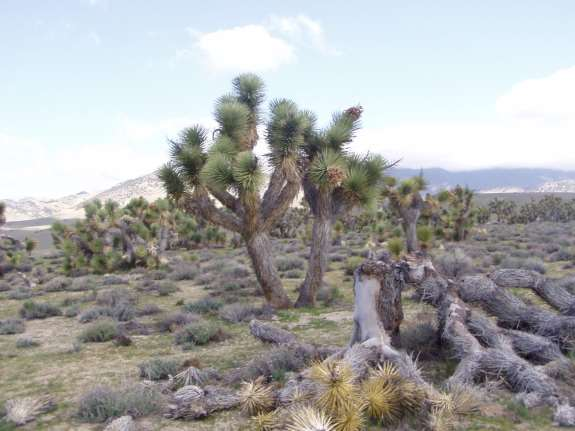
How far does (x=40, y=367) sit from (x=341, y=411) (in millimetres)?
6000

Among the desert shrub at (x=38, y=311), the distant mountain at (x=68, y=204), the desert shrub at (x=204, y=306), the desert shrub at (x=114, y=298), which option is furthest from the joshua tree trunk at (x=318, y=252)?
the distant mountain at (x=68, y=204)

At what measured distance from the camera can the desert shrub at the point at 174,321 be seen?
1024 cm

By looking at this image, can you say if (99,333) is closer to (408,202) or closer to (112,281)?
(112,281)

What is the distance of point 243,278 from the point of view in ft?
55.8

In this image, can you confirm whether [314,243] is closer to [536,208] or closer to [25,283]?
[25,283]

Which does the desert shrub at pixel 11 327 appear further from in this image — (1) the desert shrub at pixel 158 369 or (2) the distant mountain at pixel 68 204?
(2) the distant mountain at pixel 68 204

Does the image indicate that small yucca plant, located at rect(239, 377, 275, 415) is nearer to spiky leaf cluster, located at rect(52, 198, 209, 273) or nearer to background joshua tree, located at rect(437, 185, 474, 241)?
spiky leaf cluster, located at rect(52, 198, 209, 273)

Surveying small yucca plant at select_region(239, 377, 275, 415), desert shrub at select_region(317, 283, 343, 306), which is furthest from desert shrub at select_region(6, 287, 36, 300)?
small yucca plant at select_region(239, 377, 275, 415)

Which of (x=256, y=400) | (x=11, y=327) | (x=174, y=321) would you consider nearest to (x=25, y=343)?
(x=11, y=327)

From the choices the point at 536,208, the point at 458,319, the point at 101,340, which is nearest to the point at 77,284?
the point at 101,340

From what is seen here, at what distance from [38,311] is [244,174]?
21.7 ft

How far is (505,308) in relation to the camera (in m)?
6.80

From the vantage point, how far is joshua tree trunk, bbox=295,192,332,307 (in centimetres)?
1204

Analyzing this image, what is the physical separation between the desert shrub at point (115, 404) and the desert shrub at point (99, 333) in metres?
3.89
